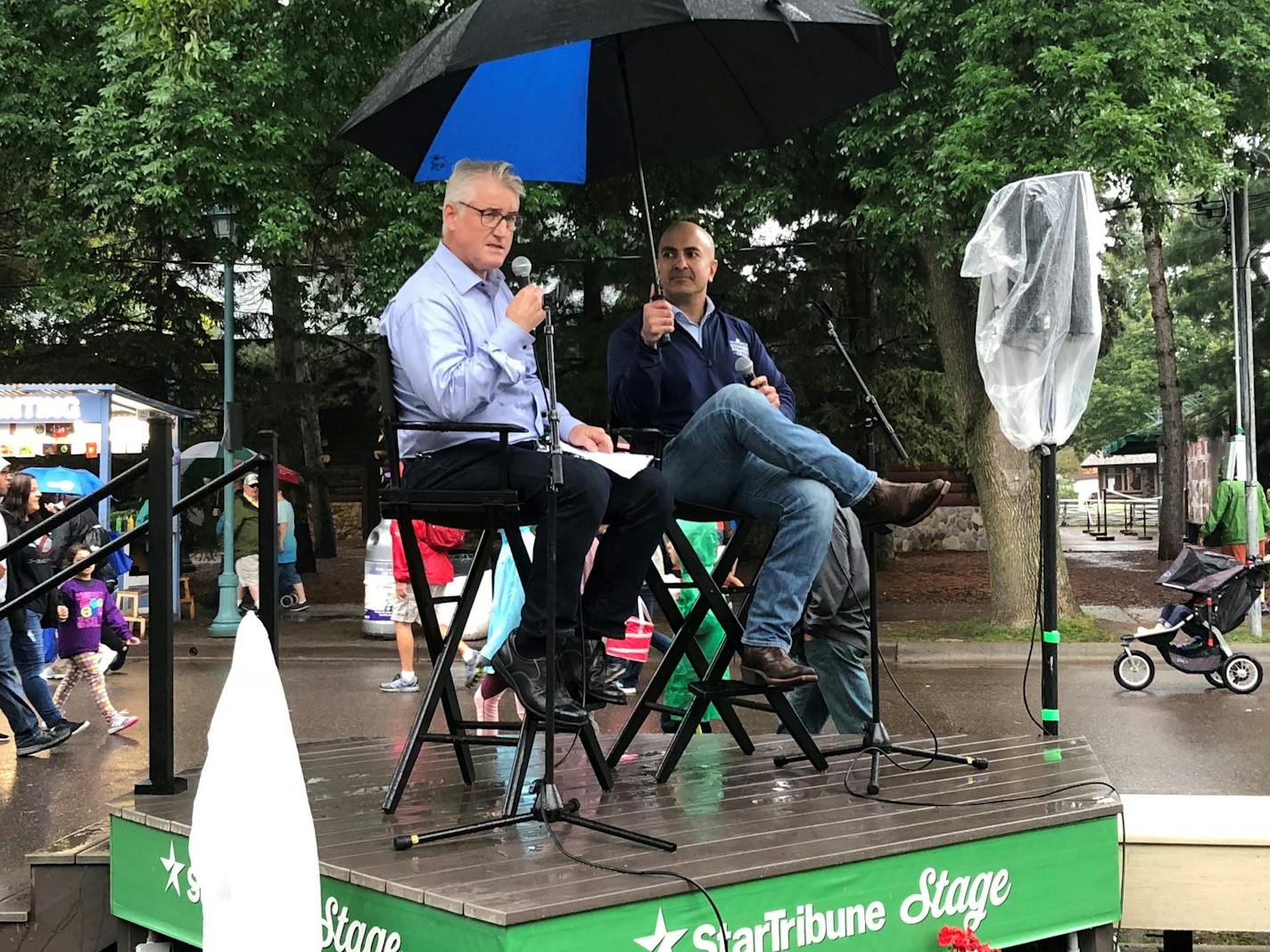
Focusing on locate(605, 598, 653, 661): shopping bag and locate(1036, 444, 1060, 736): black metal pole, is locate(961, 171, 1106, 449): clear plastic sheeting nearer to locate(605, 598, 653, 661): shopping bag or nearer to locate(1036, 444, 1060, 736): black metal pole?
locate(1036, 444, 1060, 736): black metal pole

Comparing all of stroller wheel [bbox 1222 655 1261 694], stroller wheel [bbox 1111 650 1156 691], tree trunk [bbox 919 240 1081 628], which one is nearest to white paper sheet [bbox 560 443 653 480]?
stroller wheel [bbox 1111 650 1156 691]

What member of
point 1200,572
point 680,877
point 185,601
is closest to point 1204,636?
point 1200,572

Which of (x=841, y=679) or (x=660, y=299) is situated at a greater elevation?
(x=660, y=299)

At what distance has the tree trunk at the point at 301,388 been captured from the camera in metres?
20.5

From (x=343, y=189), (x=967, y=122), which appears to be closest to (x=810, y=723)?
(x=967, y=122)

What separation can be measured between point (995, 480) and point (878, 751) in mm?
10505

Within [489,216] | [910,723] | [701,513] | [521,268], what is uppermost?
[489,216]

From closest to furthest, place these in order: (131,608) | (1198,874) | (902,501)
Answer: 1. (1198,874)
2. (902,501)
3. (131,608)

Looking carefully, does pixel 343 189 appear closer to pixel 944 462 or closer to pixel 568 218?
pixel 568 218

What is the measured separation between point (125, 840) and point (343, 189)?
35.0ft

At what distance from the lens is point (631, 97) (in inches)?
197

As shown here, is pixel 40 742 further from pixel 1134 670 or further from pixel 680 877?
pixel 1134 670

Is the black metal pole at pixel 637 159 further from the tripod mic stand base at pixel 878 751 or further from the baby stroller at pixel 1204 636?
the baby stroller at pixel 1204 636

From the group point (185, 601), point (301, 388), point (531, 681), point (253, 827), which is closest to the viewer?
point (253, 827)
